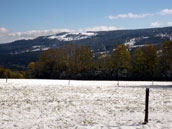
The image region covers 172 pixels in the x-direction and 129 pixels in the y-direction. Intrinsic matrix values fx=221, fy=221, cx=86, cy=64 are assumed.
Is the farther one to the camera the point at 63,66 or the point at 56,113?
the point at 63,66

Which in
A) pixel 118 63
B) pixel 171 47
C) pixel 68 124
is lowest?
pixel 68 124

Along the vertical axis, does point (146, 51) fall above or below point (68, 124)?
above

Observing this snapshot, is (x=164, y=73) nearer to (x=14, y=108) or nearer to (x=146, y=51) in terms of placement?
(x=146, y=51)

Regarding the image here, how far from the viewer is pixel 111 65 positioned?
60.2m

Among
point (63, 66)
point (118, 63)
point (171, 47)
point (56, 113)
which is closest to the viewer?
point (56, 113)

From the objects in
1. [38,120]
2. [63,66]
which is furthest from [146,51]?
[38,120]

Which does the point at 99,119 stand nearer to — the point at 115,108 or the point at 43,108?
the point at 115,108

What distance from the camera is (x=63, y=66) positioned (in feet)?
212

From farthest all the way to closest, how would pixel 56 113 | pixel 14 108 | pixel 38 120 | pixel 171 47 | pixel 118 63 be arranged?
pixel 118 63
pixel 171 47
pixel 14 108
pixel 56 113
pixel 38 120

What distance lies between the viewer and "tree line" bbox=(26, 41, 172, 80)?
2173 inches

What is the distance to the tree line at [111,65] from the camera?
55188 mm

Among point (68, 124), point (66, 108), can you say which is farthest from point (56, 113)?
point (68, 124)

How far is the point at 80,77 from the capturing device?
200 feet

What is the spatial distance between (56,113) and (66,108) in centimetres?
158
